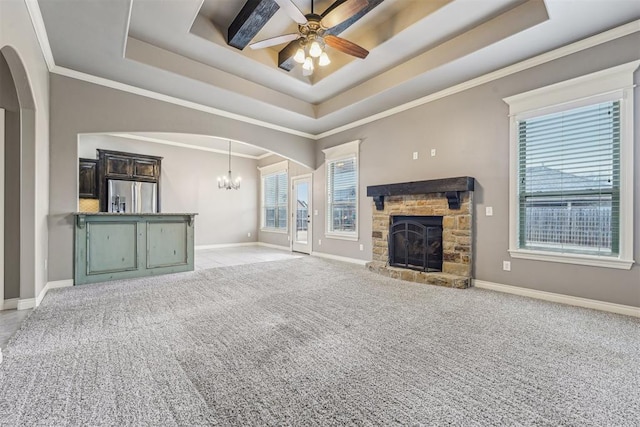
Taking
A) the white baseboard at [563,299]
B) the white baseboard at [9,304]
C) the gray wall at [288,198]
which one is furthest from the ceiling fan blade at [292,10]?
the gray wall at [288,198]

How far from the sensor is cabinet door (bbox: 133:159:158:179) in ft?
22.4

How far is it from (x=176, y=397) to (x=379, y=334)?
160 centimetres

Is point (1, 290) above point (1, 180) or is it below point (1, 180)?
below

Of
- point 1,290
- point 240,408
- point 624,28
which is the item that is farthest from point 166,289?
point 624,28

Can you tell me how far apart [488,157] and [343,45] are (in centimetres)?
255

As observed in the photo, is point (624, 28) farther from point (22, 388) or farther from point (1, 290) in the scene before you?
point (1, 290)

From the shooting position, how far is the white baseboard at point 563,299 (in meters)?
2.97

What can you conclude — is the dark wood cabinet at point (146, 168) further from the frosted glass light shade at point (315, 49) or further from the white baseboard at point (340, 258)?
the frosted glass light shade at point (315, 49)

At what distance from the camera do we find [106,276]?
4.32 m

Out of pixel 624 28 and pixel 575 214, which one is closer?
pixel 624 28

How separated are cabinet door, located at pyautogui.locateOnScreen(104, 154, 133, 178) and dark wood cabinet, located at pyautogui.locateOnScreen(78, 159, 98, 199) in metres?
0.25

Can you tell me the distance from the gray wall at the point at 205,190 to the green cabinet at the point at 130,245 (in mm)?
3128

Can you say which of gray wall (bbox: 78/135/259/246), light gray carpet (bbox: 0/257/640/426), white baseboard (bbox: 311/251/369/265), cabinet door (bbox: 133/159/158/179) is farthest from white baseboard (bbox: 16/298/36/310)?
A: white baseboard (bbox: 311/251/369/265)

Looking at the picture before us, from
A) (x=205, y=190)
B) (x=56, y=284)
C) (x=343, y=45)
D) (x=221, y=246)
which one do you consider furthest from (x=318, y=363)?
(x=205, y=190)
